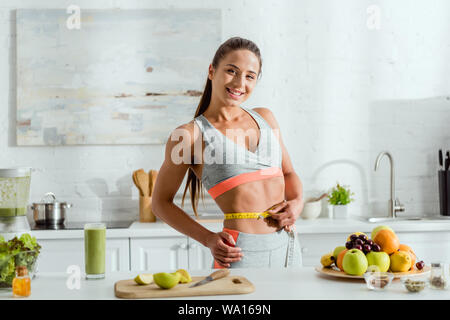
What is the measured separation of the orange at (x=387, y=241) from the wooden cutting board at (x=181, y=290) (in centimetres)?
43

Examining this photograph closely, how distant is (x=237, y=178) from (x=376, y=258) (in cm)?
60

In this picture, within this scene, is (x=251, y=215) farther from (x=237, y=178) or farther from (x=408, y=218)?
(x=408, y=218)

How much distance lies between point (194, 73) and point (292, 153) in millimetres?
882

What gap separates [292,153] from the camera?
3551mm

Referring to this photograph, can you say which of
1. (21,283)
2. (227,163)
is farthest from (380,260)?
(21,283)

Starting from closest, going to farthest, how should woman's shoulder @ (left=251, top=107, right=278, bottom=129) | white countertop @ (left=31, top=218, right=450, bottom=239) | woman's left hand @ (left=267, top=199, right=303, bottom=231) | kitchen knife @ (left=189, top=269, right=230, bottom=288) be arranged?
kitchen knife @ (left=189, top=269, right=230, bottom=288) → woman's left hand @ (left=267, top=199, right=303, bottom=231) → woman's shoulder @ (left=251, top=107, right=278, bottom=129) → white countertop @ (left=31, top=218, right=450, bottom=239)

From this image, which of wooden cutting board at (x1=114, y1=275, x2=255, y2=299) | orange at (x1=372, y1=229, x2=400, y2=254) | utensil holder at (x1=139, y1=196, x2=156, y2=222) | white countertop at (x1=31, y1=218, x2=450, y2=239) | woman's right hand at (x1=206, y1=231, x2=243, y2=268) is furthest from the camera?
utensil holder at (x1=139, y1=196, x2=156, y2=222)

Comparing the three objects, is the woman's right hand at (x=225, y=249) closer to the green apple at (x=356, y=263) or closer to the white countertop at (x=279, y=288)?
the white countertop at (x=279, y=288)

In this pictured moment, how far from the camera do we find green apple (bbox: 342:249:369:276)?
1.48m

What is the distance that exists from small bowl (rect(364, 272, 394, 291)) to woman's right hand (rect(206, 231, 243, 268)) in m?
0.45

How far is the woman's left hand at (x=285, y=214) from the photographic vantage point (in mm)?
1828

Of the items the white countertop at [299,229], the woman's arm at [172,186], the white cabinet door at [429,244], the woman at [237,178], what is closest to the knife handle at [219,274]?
the woman at [237,178]

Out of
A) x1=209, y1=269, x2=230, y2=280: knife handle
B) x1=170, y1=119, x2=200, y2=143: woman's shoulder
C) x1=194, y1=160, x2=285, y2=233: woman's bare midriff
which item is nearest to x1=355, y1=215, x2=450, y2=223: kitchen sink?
x1=194, y1=160, x2=285, y2=233: woman's bare midriff

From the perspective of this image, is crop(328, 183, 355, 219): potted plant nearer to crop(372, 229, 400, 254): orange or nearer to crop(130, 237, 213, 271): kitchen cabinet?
crop(130, 237, 213, 271): kitchen cabinet
